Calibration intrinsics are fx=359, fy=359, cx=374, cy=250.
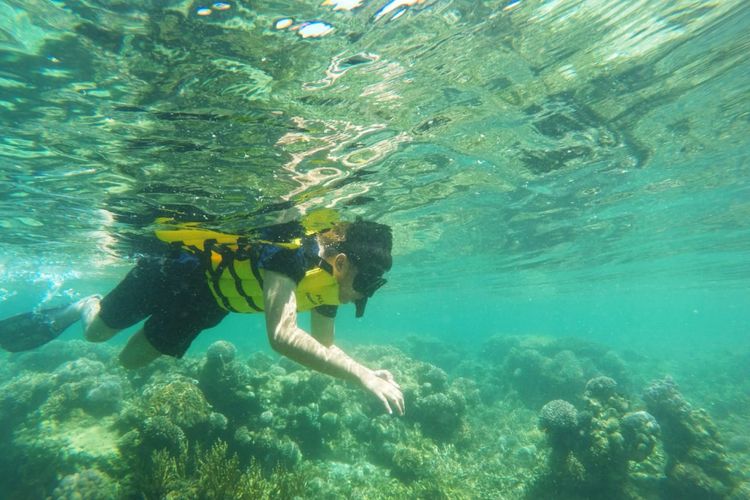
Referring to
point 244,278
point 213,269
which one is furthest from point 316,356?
point 213,269

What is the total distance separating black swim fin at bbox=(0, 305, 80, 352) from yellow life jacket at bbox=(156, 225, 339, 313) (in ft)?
17.4

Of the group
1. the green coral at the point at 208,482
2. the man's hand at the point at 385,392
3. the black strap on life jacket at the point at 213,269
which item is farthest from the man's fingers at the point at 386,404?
the green coral at the point at 208,482

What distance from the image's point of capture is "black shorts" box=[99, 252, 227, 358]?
5879 mm

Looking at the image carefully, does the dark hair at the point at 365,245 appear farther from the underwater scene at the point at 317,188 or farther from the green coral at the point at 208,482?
the green coral at the point at 208,482

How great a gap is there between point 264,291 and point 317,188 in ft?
25.5

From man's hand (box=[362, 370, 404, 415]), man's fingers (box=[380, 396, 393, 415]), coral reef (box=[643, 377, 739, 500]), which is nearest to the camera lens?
man's fingers (box=[380, 396, 393, 415])

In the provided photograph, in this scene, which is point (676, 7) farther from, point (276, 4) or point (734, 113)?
point (276, 4)

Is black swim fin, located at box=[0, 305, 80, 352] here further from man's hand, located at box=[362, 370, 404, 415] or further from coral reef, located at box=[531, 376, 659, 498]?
coral reef, located at box=[531, 376, 659, 498]

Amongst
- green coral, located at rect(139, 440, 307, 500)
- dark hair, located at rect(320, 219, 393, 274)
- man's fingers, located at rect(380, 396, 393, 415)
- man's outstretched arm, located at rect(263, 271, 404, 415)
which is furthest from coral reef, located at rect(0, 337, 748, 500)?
dark hair, located at rect(320, 219, 393, 274)

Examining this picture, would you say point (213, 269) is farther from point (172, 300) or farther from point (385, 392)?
point (385, 392)

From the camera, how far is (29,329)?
7953mm

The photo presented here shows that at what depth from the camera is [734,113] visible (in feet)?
34.5

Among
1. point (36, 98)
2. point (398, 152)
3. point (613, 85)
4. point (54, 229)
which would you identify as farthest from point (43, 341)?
point (613, 85)

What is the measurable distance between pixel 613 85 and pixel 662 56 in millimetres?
1022
